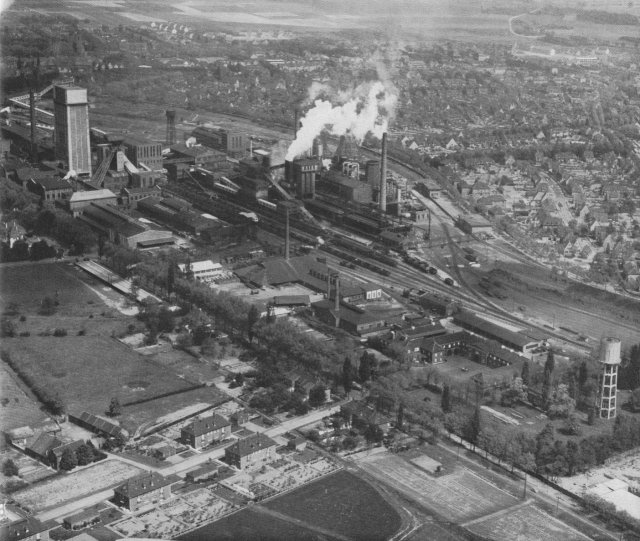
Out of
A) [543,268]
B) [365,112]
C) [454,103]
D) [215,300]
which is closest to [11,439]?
[215,300]

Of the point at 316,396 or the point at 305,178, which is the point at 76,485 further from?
the point at 305,178

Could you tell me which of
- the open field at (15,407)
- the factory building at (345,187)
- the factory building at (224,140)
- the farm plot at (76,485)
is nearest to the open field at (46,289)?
the open field at (15,407)

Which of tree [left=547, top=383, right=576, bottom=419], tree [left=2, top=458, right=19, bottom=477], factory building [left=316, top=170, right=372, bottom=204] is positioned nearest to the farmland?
tree [left=2, top=458, right=19, bottom=477]

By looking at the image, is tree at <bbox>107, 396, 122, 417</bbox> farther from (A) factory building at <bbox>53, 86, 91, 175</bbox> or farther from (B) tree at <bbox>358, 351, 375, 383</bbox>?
(A) factory building at <bbox>53, 86, 91, 175</bbox>

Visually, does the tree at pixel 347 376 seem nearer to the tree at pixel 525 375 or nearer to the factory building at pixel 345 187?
the tree at pixel 525 375

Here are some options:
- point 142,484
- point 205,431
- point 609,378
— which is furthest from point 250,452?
point 609,378

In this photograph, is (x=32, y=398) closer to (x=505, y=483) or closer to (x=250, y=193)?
(x=505, y=483)

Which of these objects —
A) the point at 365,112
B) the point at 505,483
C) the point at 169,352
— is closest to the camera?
the point at 505,483
